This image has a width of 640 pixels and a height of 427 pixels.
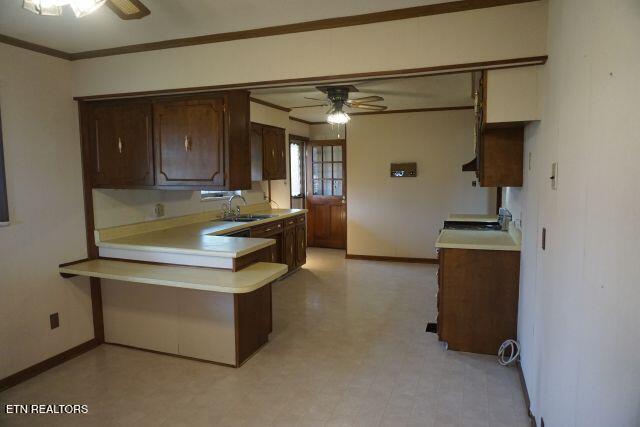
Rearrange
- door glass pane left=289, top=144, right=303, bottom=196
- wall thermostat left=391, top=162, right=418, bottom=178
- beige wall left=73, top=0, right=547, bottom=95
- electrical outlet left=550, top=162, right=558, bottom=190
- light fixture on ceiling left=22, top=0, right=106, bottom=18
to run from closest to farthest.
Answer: light fixture on ceiling left=22, top=0, right=106, bottom=18 → electrical outlet left=550, top=162, right=558, bottom=190 → beige wall left=73, top=0, right=547, bottom=95 → wall thermostat left=391, top=162, right=418, bottom=178 → door glass pane left=289, top=144, right=303, bottom=196

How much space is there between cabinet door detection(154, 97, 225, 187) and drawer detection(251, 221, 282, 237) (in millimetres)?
1551

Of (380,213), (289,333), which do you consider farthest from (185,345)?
(380,213)

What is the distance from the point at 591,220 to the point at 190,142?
2702 mm

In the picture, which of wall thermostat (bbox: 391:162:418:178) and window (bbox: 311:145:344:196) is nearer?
wall thermostat (bbox: 391:162:418:178)

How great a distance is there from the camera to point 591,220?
1.39 meters

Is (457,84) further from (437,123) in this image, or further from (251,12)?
(251,12)

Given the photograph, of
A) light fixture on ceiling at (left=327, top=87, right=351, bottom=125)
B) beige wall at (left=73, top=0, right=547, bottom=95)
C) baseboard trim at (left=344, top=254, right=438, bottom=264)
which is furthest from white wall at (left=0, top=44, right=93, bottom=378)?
baseboard trim at (left=344, top=254, right=438, bottom=264)

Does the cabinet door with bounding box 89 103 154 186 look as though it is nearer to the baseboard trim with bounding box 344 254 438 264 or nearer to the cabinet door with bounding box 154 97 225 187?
the cabinet door with bounding box 154 97 225 187

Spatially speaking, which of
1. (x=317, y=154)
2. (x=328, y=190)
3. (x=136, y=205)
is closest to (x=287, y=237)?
(x=136, y=205)

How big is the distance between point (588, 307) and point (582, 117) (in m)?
0.68

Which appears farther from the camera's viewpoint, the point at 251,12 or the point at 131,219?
the point at 131,219

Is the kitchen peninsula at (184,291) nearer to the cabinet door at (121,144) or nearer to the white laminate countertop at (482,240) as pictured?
the cabinet door at (121,144)

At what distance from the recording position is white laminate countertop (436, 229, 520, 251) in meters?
3.13

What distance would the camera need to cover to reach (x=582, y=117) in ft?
4.95
